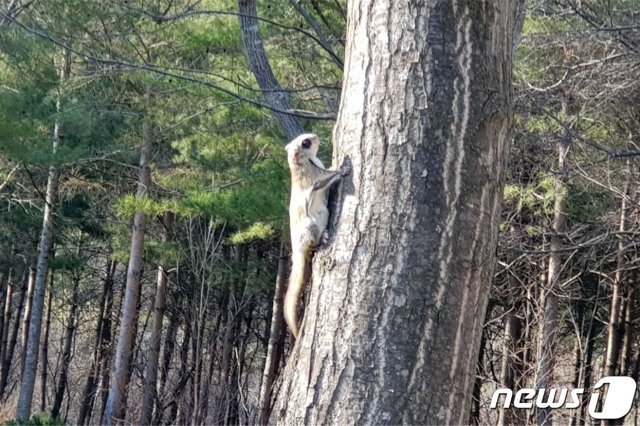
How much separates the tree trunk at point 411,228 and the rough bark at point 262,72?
11.7 ft

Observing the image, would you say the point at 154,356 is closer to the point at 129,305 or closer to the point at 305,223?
the point at 129,305

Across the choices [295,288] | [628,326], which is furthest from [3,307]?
[295,288]

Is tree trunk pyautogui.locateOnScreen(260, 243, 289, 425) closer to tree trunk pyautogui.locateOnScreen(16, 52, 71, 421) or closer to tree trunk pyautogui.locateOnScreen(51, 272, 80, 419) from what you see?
tree trunk pyautogui.locateOnScreen(16, 52, 71, 421)

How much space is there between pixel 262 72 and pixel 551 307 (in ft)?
24.4

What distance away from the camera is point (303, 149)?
3.67 metres

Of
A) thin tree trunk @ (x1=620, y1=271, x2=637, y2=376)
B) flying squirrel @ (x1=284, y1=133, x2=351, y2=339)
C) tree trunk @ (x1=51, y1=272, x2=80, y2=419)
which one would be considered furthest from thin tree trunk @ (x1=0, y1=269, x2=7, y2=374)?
flying squirrel @ (x1=284, y1=133, x2=351, y2=339)

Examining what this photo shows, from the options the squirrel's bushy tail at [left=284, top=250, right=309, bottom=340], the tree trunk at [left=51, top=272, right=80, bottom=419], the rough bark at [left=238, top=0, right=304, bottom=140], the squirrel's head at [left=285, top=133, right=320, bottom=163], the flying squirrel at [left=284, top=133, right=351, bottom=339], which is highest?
the rough bark at [left=238, top=0, right=304, bottom=140]

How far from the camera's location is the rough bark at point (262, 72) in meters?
5.64

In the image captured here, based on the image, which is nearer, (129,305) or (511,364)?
(511,364)

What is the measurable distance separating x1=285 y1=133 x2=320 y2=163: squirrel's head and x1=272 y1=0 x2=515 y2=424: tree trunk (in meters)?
1.45

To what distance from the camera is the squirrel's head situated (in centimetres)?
354

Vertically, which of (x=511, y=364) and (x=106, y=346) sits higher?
(x=511, y=364)

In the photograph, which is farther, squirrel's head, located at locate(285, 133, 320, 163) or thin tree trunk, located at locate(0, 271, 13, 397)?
thin tree trunk, located at locate(0, 271, 13, 397)

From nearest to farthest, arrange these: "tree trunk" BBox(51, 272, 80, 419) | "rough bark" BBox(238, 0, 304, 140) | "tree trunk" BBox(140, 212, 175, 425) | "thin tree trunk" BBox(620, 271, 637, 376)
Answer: "rough bark" BBox(238, 0, 304, 140) < "thin tree trunk" BBox(620, 271, 637, 376) < "tree trunk" BBox(140, 212, 175, 425) < "tree trunk" BBox(51, 272, 80, 419)
